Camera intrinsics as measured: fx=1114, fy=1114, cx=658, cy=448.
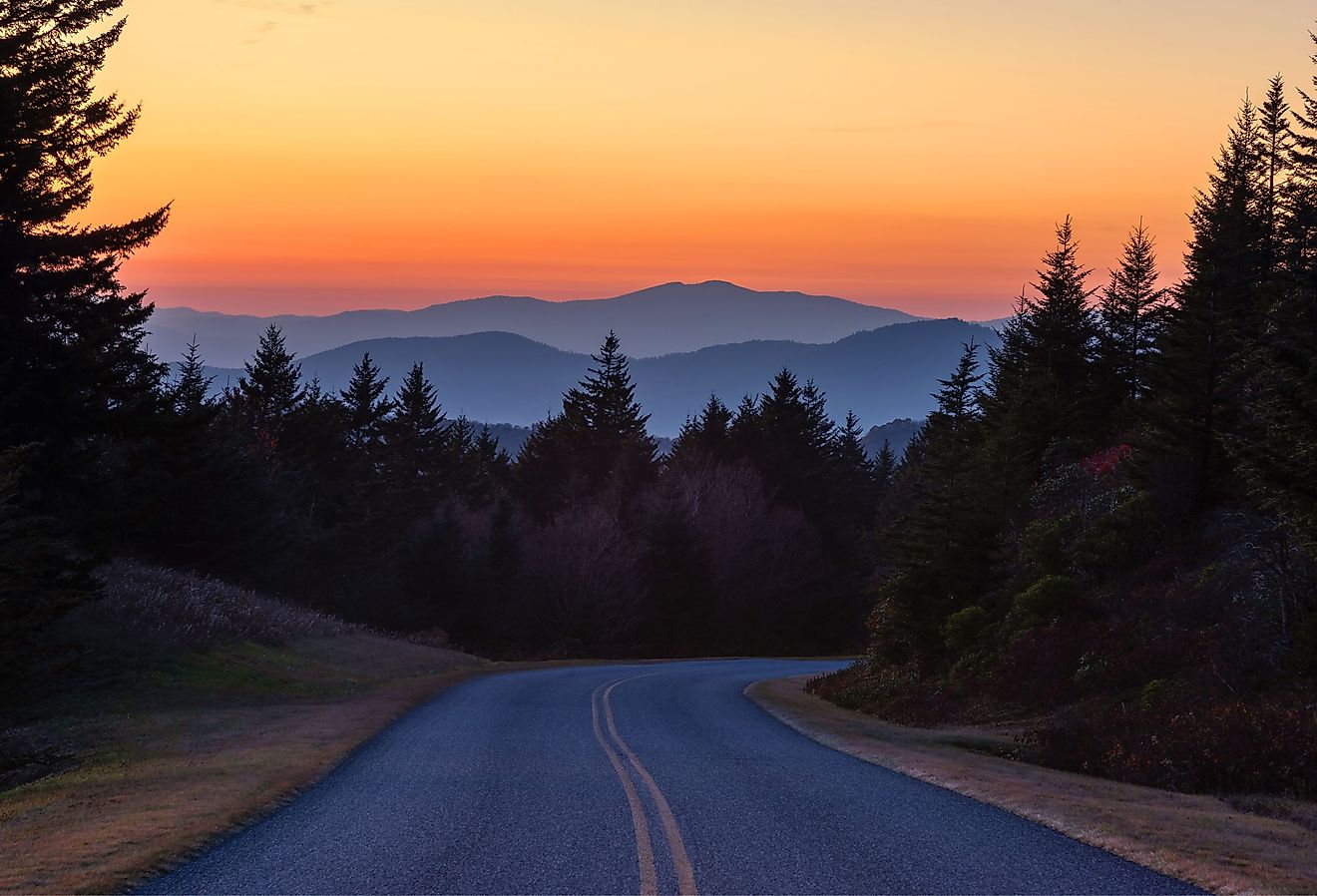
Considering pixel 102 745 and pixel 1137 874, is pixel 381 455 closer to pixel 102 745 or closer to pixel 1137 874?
pixel 102 745

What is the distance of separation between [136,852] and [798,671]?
3993cm

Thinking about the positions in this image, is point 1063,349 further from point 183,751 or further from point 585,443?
point 585,443

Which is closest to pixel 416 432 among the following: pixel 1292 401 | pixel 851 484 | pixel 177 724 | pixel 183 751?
pixel 851 484

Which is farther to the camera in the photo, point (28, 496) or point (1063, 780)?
point (28, 496)

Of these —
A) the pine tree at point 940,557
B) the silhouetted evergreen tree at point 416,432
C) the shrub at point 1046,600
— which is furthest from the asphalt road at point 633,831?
the silhouetted evergreen tree at point 416,432

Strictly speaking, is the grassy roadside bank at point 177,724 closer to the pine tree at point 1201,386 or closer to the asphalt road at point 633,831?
the asphalt road at point 633,831

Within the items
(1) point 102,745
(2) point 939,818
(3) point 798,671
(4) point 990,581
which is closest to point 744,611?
(3) point 798,671

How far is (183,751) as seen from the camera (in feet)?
61.3

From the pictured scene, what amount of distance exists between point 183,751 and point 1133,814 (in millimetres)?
14696

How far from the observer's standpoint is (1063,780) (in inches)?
669

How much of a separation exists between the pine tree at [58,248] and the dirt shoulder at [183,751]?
714cm

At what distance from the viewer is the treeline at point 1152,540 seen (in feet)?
64.4

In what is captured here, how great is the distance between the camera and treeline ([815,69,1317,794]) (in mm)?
19641

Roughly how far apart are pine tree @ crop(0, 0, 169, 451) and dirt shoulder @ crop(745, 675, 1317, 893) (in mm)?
19853
